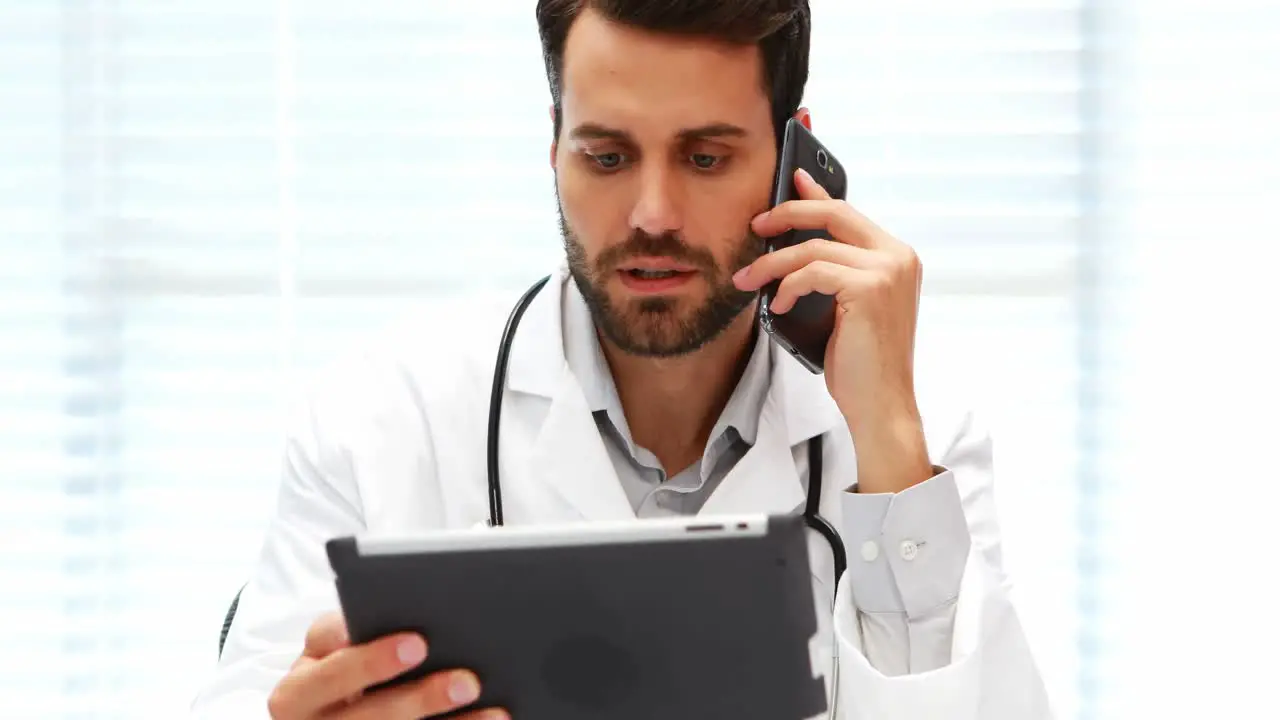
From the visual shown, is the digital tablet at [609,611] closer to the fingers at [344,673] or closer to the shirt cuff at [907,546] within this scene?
the fingers at [344,673]

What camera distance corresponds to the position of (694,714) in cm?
83

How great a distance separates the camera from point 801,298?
1283 millimetres

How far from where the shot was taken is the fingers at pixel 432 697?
0.80 m

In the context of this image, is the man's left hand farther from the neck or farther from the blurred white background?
the blurred white background

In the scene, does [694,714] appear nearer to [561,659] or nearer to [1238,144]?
[561,659]

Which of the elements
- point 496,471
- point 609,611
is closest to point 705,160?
point 496,471

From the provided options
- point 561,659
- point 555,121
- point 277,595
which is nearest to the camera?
point 561,659

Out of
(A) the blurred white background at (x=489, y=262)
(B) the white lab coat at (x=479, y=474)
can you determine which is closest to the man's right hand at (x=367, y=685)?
(B) the white lab coat at (x=479, y=474)

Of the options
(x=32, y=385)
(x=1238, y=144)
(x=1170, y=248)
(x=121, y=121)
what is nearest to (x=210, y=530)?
(x=32, y=385)

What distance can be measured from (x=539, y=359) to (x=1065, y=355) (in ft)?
3.66

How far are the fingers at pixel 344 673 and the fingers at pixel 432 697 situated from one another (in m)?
0.02

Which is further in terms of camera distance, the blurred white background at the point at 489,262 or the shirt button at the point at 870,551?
the blurred white background at the point at 489,262

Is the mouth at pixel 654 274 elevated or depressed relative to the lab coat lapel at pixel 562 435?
elevated

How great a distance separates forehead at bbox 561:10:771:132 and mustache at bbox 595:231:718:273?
125mm
